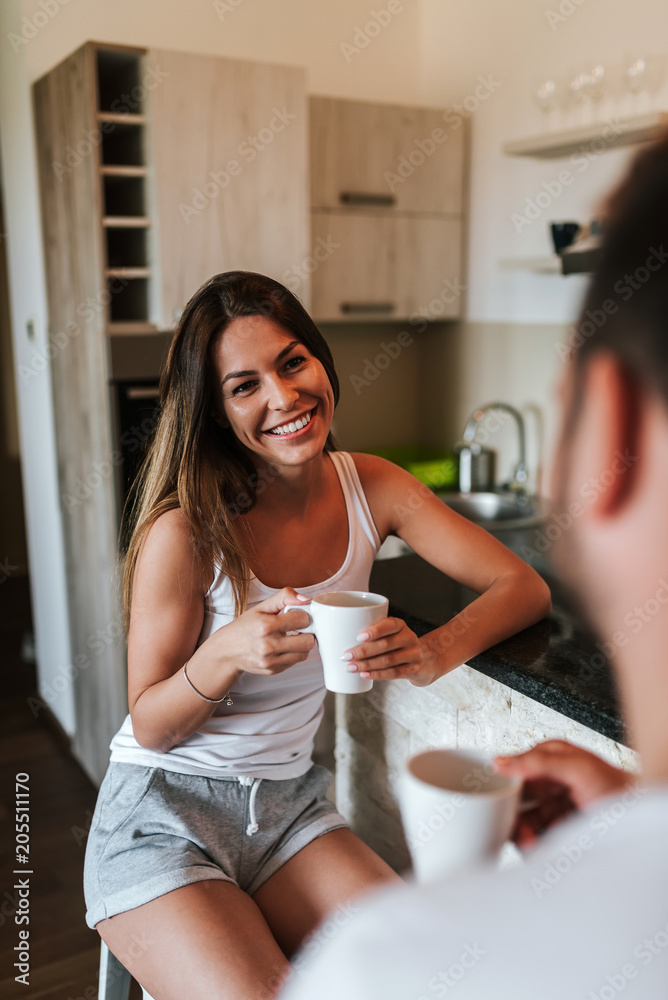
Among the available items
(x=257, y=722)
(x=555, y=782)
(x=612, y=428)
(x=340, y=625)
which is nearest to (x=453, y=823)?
(x=555, y=782)

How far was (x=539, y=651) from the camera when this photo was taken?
4.06 feet

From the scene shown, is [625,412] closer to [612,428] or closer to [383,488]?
[612,428]

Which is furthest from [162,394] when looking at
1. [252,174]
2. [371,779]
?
[252,174]

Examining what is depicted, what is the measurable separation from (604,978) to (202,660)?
2.77 feet

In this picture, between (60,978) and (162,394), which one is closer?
(162,394)

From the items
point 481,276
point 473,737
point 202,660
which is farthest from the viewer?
point 481,276

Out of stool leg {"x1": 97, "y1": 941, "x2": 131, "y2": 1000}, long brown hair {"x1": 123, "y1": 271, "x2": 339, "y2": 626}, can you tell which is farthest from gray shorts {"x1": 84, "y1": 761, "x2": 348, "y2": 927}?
long brown hair {"x1": 123, "y1": 271, "x2": 339, "y2": 626}

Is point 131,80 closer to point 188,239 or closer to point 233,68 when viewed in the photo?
point 233,68

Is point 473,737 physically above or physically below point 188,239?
below

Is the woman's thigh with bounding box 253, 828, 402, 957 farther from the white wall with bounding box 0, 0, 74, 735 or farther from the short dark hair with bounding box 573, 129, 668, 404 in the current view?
the white wall with bounding box 0, 0, 74, 735

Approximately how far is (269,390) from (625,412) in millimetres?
982

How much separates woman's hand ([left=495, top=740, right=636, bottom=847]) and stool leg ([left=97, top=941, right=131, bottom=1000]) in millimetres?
887

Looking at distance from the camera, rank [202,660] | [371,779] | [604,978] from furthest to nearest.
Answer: [371,779] → [202,660] → [604,978]

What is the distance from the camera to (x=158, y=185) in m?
2.45
